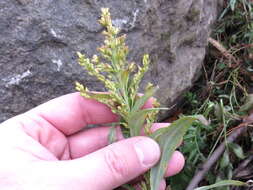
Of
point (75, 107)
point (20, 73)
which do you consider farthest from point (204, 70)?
point (20, 73)

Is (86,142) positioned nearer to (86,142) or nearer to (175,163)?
(86,142)

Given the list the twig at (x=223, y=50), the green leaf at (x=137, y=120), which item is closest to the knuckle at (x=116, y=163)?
the green leaf at (x=137, y=120)

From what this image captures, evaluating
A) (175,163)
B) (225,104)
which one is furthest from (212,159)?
(225,104)

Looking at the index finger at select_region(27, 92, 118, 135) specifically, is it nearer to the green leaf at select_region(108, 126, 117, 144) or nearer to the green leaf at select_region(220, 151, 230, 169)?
the green leaf at select_region(108, 126, 117, 144)

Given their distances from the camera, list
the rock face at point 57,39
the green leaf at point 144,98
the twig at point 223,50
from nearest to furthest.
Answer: the green leaf at point 144,98, the rock face at point 57,39, the twig at point 223,50

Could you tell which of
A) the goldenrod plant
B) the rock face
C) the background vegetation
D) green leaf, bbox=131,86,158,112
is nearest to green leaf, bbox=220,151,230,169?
the background vegetation

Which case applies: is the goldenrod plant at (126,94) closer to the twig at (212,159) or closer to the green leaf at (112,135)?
the green leaf at (112,135)

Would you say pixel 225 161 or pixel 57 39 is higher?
pixel 57 39
